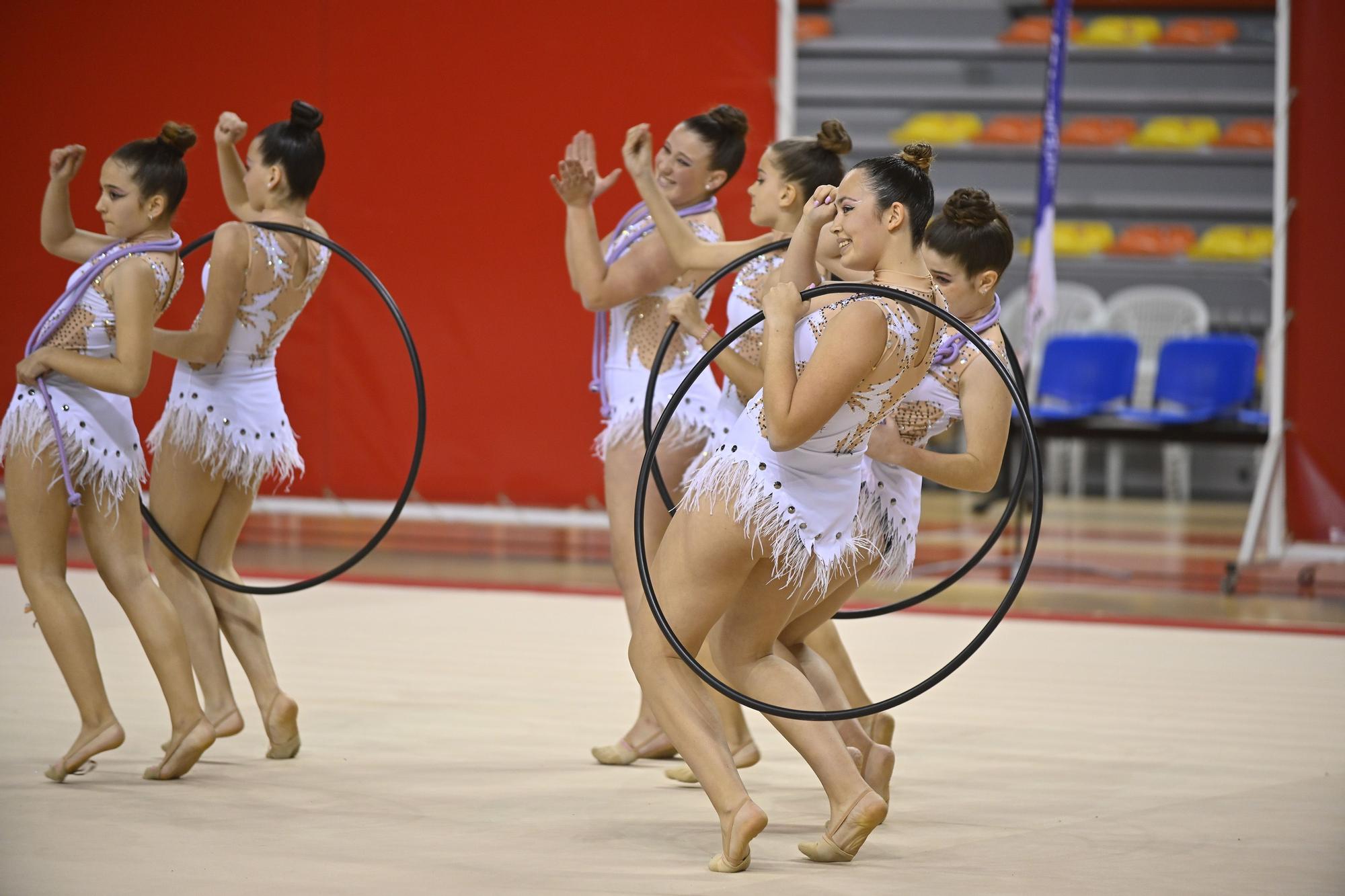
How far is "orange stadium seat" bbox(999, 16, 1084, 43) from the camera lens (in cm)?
1120

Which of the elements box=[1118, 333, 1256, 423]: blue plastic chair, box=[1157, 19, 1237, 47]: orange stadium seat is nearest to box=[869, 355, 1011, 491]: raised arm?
box=[1118, 333, 1256, 423]: blue plastic chair

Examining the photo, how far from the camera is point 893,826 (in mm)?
3529

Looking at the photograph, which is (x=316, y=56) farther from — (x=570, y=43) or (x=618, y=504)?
(x=618, y=504)

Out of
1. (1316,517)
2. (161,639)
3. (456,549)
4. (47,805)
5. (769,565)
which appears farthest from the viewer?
(456,549)

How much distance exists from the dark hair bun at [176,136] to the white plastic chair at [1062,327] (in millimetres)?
6953

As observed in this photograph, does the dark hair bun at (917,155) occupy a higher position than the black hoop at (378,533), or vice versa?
the dark hair bun at (917,155)

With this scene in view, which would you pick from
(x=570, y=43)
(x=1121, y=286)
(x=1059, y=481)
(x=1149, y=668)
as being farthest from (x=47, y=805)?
(x=1121, y=286)

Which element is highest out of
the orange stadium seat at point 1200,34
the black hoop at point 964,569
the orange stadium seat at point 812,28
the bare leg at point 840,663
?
the orange stadium seat at point 812,28

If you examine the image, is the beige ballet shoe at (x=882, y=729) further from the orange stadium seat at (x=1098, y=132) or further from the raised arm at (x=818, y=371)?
the orange stadium seat at (x=1098, y=132)

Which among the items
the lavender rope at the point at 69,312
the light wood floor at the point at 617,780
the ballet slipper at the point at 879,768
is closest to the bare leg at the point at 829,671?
the ballet slipper at the point at 879,768

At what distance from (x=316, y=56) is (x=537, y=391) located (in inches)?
78.9

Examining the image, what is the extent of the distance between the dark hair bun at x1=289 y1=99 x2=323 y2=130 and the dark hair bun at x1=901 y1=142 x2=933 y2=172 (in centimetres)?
159

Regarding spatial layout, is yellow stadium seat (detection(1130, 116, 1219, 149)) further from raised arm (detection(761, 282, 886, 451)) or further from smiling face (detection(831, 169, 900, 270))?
raised arm (detection(761, 282, 886, 451))

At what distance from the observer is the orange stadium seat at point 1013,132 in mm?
11031
